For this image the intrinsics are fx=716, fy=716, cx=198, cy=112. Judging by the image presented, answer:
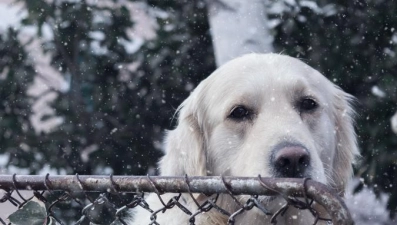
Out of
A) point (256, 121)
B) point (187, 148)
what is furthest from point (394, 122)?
point (256, 121)

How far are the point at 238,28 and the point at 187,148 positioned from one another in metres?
3.06

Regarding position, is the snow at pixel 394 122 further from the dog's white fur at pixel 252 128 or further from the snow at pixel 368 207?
the dog's white fur at pixel 252 128

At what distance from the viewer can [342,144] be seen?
12.7ft

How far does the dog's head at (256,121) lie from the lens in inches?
125

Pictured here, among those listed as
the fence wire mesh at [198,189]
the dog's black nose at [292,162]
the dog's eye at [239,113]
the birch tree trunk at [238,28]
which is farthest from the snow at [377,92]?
the fence wire mesh at [198,189]

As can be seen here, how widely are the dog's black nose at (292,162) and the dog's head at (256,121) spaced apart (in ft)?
0.60

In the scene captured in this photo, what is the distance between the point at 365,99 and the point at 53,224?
4127 millimetres

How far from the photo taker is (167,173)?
3668 mm

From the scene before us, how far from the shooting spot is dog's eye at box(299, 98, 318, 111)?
3.45m

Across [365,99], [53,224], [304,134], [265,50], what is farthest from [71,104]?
[53,224]

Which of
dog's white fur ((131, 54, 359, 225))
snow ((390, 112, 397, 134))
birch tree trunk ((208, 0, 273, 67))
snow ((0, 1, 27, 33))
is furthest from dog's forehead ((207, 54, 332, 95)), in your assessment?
snow ((0, 1, 27, 33))

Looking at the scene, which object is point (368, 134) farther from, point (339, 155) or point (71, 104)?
point (71, 104)

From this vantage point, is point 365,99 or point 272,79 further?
point 365,99

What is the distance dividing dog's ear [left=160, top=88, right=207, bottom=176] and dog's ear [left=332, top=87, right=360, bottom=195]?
0.72 metres
